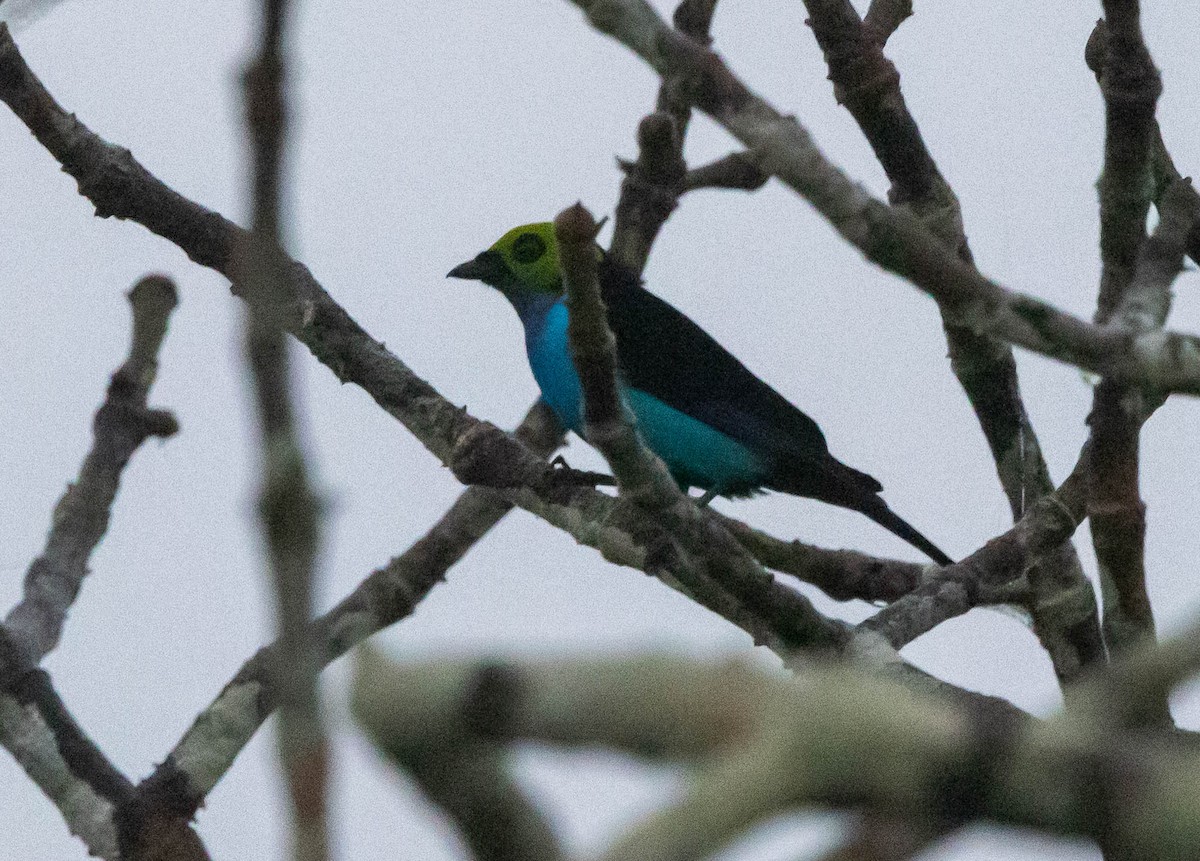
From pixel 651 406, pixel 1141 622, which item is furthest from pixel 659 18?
pixel 651 406

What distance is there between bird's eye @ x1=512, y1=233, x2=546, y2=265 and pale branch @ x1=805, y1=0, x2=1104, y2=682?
2.76 metres

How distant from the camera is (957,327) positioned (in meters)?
6.27

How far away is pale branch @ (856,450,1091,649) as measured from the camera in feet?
18.5

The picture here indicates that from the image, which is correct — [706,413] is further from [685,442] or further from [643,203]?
[643,203]

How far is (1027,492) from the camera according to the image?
645 cm

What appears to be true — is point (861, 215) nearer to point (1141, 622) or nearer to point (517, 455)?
point (1141, 622)

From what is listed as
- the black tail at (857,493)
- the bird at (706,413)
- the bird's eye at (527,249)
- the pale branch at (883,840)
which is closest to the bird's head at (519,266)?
the bird's eye at (527,249)

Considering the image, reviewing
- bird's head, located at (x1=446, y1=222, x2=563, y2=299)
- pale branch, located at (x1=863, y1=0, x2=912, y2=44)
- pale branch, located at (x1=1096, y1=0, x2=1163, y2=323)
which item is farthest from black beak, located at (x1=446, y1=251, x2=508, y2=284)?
pale branch, located at (x1=1096, y1=0, x2=1163, y2=323)

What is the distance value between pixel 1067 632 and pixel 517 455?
1852 millimetres

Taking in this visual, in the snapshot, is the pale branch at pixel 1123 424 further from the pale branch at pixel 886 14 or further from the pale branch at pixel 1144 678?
the pale branch at pixel 1144 678

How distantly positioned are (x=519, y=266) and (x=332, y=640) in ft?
10.3

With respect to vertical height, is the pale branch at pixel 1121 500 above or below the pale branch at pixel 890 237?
above

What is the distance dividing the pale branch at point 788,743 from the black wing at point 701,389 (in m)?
5.66

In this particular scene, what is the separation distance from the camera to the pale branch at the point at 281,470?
1795 millimetres
